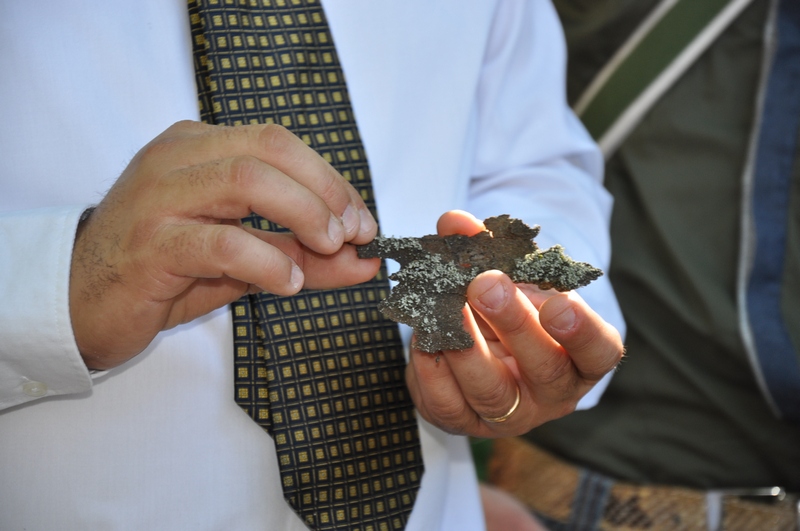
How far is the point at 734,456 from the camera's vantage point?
2.26 metres

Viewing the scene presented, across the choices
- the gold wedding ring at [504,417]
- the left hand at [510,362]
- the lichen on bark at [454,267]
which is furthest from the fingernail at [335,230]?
the gold wedding ring at [504,417]

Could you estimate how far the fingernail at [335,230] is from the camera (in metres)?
1.05

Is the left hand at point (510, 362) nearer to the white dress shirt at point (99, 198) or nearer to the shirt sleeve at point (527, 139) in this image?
the white dress shirt at point (99, 198)

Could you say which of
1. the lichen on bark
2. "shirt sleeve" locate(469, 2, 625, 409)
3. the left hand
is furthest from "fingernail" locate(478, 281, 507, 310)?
"shirt sleeve" locate(469, 2, 625, 409)

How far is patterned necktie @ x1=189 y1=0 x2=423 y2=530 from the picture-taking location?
1.23 metres

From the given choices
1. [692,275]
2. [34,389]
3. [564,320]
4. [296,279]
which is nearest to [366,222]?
[296,279]

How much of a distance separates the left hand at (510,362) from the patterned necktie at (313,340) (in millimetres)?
115

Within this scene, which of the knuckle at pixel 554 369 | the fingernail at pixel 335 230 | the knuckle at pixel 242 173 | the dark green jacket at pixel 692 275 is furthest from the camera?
the dark green jacket at pixel 692 275

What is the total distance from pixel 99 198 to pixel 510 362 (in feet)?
3.00

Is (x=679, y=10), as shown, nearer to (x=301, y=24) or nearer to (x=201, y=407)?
(x=301, y=24)

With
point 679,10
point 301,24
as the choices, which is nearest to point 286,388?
point 301,24

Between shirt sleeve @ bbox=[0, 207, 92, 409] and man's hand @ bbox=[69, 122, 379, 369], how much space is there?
22 mm

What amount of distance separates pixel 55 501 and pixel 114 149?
0.68 meters

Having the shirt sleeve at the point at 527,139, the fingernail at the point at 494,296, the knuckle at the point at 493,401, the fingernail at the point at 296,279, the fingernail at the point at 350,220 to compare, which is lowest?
the knuckle at the point at 493,401
